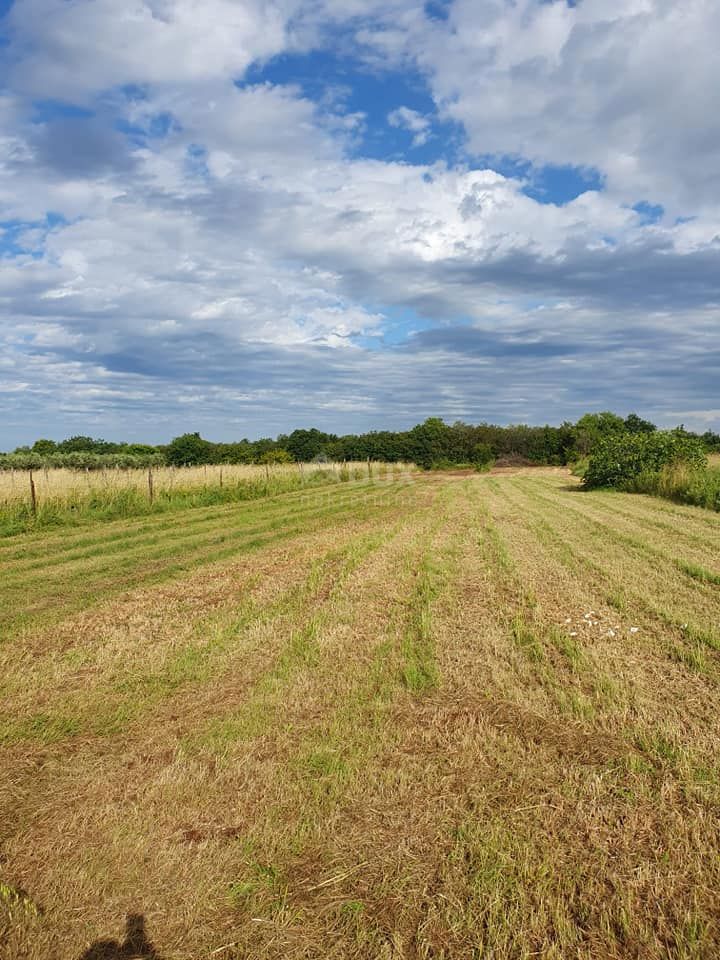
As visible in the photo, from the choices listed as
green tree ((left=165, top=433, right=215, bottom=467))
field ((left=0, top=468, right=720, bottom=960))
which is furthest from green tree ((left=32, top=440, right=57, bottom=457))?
field ((left=0, top=468, right=720, bottom=960))

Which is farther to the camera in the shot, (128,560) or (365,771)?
(128,560)

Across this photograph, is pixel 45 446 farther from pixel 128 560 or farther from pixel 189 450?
pixel 128 560

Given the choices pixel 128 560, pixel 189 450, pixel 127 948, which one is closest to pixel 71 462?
pixel 189 450

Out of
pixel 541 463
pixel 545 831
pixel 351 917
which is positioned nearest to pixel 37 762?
pixel 351 917

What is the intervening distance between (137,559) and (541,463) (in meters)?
58.1

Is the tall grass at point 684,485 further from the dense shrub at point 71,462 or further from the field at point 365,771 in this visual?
the dense shrub at point 71,462

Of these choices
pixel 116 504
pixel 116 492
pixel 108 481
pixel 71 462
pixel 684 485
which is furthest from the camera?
pixel 71 462

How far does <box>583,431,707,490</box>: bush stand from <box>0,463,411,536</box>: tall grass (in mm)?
14465

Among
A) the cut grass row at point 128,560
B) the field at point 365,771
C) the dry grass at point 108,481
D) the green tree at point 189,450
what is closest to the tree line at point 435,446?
the green tree at point 189,450

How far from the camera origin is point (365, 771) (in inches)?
140

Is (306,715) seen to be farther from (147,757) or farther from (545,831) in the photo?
(545,831)

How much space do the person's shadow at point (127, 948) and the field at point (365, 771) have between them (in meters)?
0.01

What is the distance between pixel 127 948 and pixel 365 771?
152cm

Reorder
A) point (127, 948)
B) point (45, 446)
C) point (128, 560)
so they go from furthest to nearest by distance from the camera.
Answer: point (45, 446)
point (128, 560)
point (127, 948)
